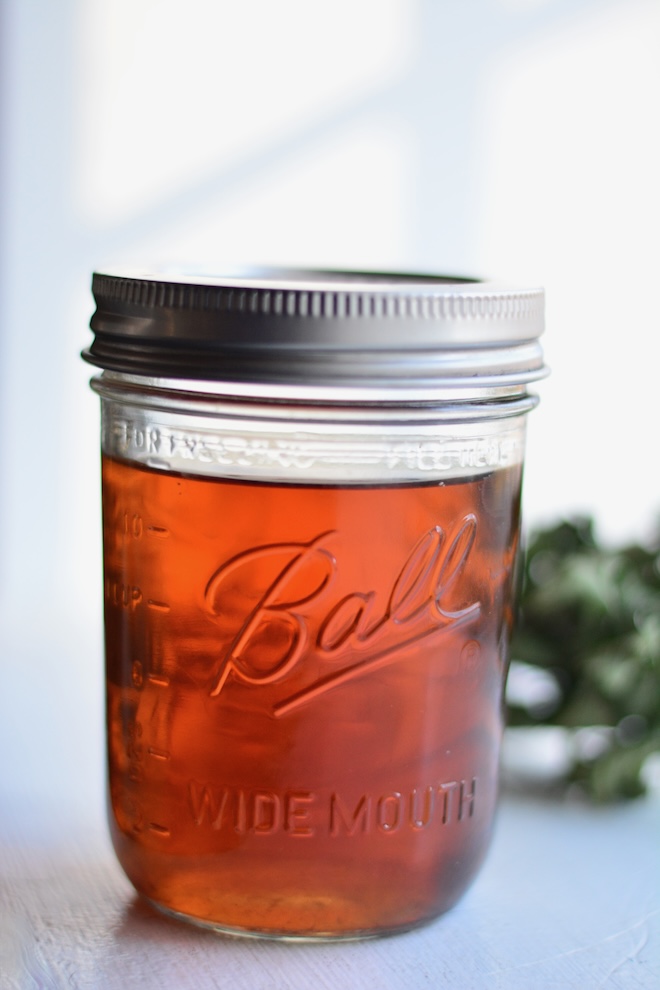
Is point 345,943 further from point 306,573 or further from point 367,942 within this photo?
point 306,573

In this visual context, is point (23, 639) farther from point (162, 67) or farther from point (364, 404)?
point (162, 67)

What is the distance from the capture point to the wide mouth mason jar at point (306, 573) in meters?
0.52

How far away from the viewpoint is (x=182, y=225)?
5.86ft

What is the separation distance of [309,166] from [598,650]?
1.16 meters

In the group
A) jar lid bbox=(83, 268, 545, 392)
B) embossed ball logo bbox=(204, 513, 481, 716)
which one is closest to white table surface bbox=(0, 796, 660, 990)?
embossed ball logo bbox=(204, 513, 481, 716)

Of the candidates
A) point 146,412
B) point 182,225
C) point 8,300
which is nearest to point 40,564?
point 8,300

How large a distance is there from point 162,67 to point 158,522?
4.23 ft

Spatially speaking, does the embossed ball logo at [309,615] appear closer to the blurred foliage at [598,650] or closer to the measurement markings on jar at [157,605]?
the measurement markings on jar at [157,605]

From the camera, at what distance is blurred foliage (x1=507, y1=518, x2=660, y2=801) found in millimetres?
771

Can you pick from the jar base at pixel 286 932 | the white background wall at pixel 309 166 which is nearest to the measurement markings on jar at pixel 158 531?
the jar base at pixel 286 932

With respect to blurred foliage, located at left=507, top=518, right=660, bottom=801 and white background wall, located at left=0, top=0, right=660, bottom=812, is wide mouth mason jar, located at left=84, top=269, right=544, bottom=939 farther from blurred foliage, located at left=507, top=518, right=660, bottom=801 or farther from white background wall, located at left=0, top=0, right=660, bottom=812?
white background wall, located at left=0, top=0, right=660, bottom=812

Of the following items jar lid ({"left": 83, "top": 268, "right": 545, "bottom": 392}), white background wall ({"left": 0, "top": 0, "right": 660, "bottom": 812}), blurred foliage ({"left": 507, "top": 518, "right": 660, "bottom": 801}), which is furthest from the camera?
white background wall ({"left": 0, "top": 0, "right": 660, "bottom": 812})

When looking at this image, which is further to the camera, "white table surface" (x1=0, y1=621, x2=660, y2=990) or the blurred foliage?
the blurred foliage

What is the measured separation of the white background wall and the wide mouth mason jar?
1.15m
